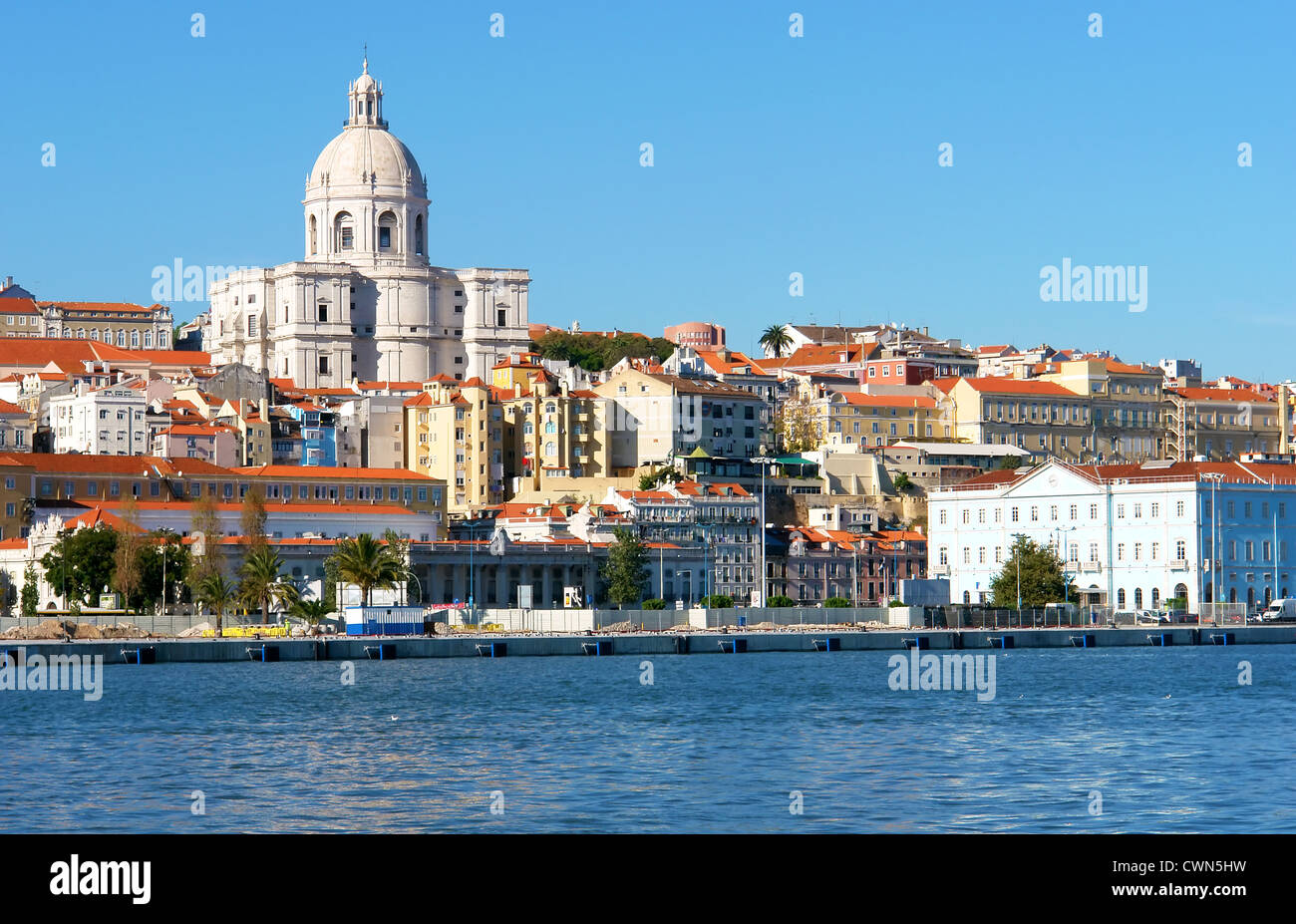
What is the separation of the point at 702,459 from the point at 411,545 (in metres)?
29.3

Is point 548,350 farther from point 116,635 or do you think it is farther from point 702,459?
point 116,635

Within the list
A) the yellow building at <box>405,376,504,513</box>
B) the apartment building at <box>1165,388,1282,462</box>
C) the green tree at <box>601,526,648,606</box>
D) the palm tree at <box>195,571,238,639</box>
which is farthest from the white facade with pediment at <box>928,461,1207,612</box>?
the apartment building at <box>1165,388,1282,462</box>

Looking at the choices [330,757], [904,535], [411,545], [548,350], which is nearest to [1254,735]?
[330,757]

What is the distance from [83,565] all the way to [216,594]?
7537mm

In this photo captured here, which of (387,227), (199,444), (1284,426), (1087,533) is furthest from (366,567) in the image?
(1284,426)

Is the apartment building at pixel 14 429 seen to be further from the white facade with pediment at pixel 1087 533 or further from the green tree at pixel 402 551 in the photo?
the white facade with pediment at pixel 1087 533

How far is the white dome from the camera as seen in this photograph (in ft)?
532

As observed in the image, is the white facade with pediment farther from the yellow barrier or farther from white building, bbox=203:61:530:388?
white building, bbox=203:61:530:388

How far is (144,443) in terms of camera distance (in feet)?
424

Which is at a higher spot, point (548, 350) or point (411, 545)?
point (548, 350)

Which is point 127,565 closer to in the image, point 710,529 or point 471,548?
point 471,548

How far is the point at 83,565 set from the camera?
93.6 m

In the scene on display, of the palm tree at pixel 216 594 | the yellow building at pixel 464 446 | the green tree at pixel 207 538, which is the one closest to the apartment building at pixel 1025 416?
the yellow building at pixel 464 446

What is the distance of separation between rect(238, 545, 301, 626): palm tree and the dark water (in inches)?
935
